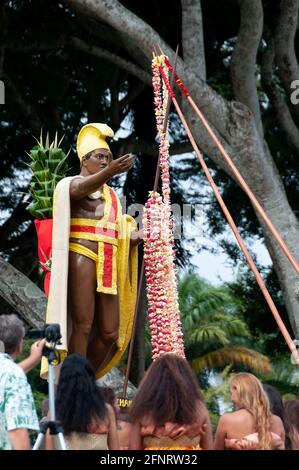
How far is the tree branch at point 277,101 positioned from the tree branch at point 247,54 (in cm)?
117

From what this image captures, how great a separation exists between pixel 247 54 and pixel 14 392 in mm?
8169

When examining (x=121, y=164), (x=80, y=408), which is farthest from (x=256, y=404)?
(x=121, y=164)

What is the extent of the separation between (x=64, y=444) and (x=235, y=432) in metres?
1.17

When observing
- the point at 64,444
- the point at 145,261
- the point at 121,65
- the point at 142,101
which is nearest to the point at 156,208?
the point at 145,261

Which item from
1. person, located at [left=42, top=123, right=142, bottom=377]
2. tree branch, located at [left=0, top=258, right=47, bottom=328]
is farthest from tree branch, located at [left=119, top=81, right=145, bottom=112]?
person, located at [left=42, top=123, right=142, bottom=377]

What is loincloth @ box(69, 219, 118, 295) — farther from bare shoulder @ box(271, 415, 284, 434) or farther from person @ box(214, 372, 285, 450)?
person @ box(214, 372, 285, 450)

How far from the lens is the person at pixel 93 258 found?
30.0 ft

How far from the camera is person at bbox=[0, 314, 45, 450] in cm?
646

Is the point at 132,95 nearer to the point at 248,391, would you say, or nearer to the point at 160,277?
the point at 160,277

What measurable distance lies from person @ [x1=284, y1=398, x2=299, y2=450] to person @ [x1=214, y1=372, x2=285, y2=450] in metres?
0.61

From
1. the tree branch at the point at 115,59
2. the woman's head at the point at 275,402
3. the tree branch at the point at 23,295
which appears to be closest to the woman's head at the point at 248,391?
the woman's head at the point at 275,402

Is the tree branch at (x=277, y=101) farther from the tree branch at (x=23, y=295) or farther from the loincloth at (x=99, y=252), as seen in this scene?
the loincloth at (x=99, y=252)

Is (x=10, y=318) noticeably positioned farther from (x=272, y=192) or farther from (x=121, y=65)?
(x=121, y=65)

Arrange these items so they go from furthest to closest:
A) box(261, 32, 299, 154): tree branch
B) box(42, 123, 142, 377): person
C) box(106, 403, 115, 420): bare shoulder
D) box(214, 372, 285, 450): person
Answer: box(261, 32, 299, 154): tree branch → box(42, 123, 142, 377): person → box(214, 372, 285, 450): person → box(106, 403, 115, 420): bare shoulder
